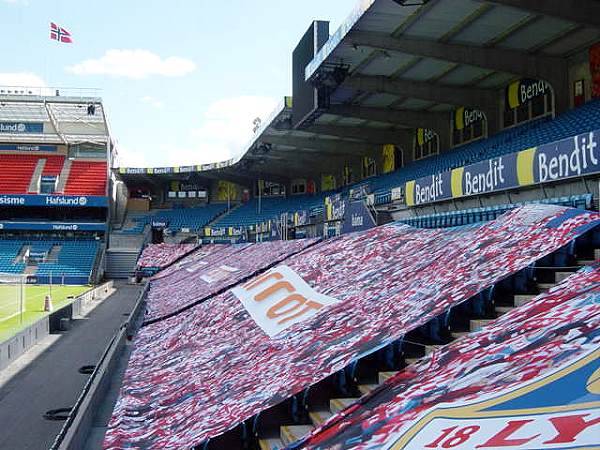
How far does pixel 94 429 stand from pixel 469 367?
19.8ft

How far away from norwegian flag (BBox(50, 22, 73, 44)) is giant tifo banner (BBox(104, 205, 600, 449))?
34.8 metres

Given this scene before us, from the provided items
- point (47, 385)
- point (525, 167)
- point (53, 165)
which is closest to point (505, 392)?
point (525, 167)

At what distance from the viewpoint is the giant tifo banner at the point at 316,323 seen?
6270 mm

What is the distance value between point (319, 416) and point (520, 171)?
Result: 6.24 meters

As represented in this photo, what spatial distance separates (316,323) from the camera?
8.16 m

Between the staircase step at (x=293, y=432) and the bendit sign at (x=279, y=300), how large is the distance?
2961 millimetres

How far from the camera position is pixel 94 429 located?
8312 mm

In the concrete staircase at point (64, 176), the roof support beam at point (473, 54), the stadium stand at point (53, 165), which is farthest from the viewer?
the stadium stand at point (53, 165)

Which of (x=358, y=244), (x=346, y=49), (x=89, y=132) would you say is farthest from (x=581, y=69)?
(x=89, y=132)

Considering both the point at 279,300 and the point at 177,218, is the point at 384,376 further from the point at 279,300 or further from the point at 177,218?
the point at 177,218

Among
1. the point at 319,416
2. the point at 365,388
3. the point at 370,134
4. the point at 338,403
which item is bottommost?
the point at 319,416

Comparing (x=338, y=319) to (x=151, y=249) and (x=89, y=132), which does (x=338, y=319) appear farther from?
(x=89, y=132)

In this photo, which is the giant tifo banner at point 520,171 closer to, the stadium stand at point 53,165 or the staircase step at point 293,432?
the staircase step at point 293,432

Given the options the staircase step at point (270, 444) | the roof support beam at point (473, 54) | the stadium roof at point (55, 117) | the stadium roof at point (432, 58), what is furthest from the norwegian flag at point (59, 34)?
the staircase step at point (270, 444)
